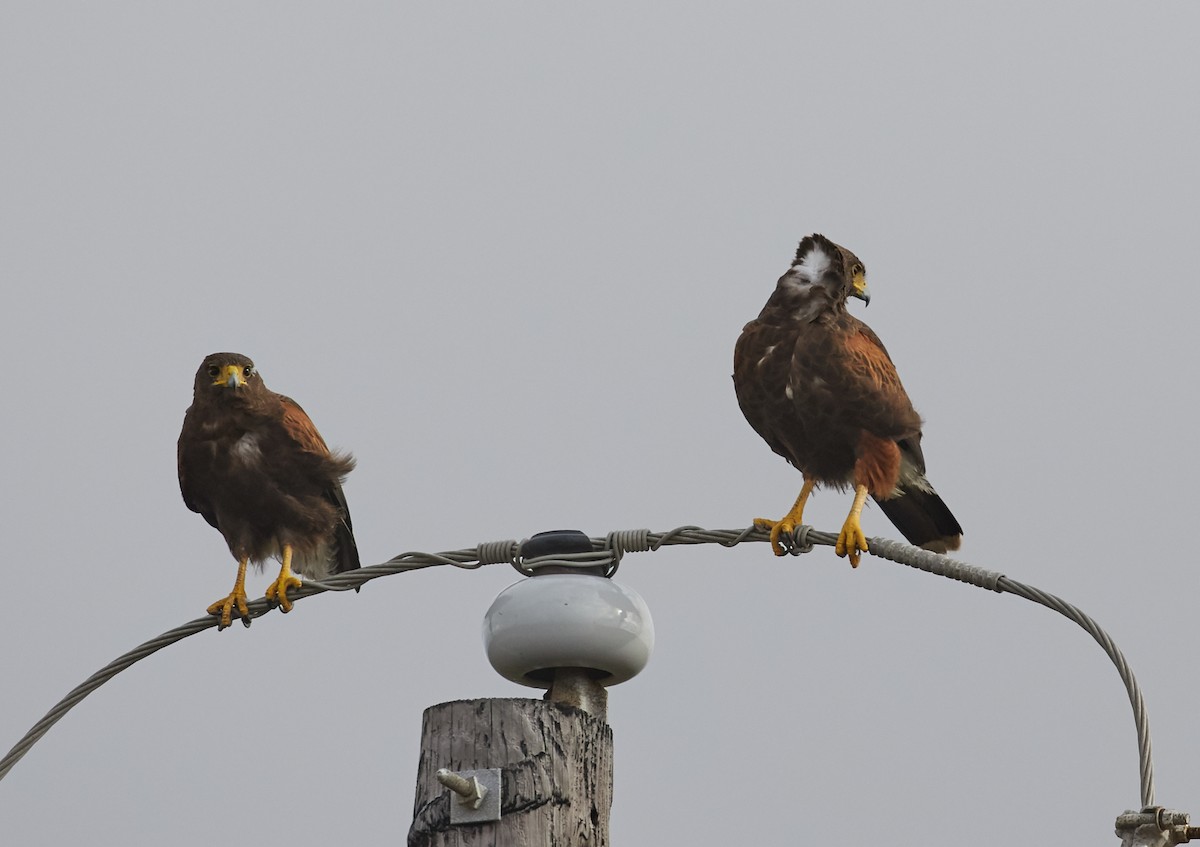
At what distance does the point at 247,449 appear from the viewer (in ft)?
20.2

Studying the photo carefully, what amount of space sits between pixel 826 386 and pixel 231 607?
7.49 ft

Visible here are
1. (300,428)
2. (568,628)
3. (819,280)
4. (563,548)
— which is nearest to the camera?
(568,628)

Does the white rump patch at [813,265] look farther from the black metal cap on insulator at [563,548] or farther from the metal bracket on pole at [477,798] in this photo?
the metal bracket on pole at [477,798]

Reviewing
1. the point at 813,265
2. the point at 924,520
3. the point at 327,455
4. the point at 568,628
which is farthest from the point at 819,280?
the point at 568,628

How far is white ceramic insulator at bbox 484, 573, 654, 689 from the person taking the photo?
11.7 feet

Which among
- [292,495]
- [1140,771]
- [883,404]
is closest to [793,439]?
[883,404]

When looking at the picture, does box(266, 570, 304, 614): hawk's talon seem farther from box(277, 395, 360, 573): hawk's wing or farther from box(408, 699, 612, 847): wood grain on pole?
box(408, 699, 612, 847): wood grain on pole

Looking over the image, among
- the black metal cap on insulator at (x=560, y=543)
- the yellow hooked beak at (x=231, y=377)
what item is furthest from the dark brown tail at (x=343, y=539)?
the black metal cap on insulator at (x=560, y=543)

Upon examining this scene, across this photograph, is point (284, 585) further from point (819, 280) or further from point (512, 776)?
point (512, 776)

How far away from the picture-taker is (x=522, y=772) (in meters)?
3.10

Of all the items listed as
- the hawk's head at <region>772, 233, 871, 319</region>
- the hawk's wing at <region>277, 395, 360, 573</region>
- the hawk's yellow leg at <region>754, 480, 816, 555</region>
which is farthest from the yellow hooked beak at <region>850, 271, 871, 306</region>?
the hawk's wing at <region>277, 395, 360, 573</region>

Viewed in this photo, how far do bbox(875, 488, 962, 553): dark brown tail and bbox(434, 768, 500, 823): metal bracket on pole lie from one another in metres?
3.25

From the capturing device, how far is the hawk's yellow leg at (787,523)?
446 centimetres

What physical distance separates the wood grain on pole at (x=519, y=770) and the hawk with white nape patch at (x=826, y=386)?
229cm
